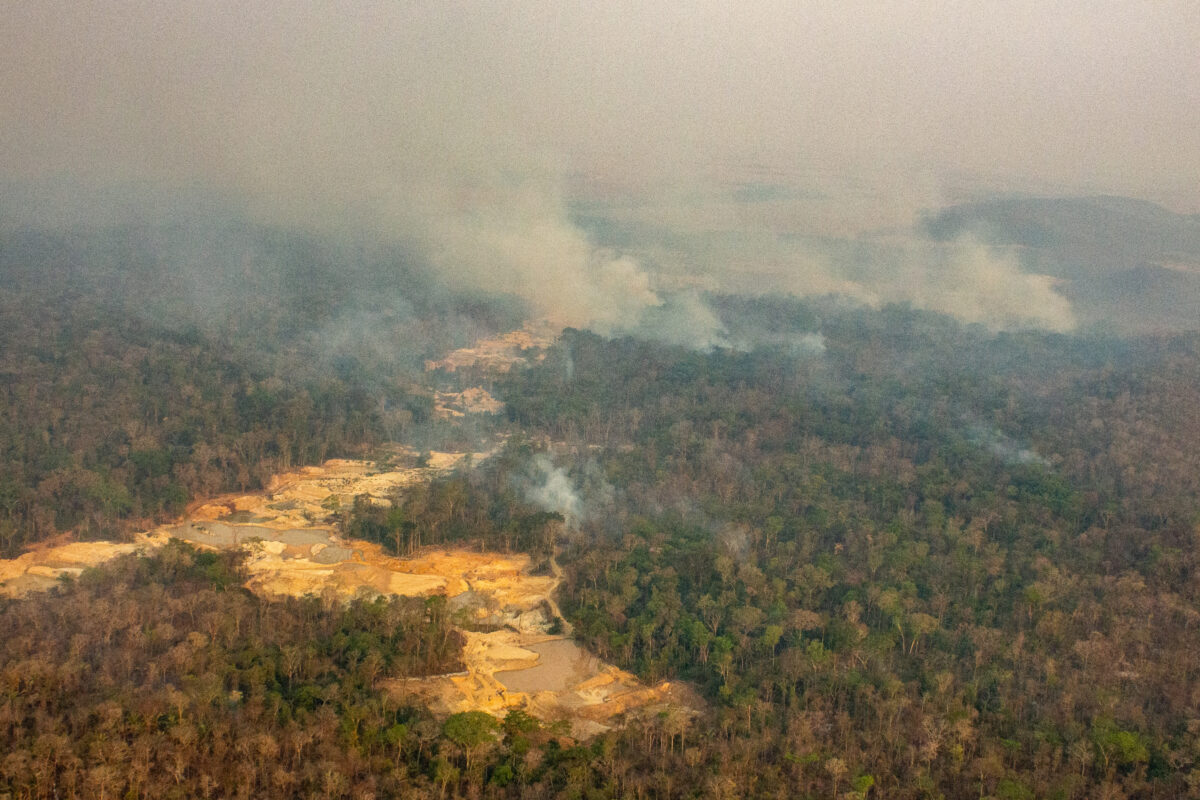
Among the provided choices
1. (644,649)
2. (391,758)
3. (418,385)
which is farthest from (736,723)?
(418,385)

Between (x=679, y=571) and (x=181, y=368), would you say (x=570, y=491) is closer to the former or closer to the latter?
(x=679, y=571)

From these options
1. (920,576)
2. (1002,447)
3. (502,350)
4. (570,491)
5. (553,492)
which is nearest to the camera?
(920,576)

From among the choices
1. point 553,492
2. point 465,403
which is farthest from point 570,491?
point 465,403

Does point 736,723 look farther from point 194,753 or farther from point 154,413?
point 154,413

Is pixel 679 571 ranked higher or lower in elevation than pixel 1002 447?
lower

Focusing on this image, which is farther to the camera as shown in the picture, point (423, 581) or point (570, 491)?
point (570, 491)

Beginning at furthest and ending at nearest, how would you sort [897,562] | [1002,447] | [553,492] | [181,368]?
[181,368] → [1002,447] → [553,492] → [897,562]
